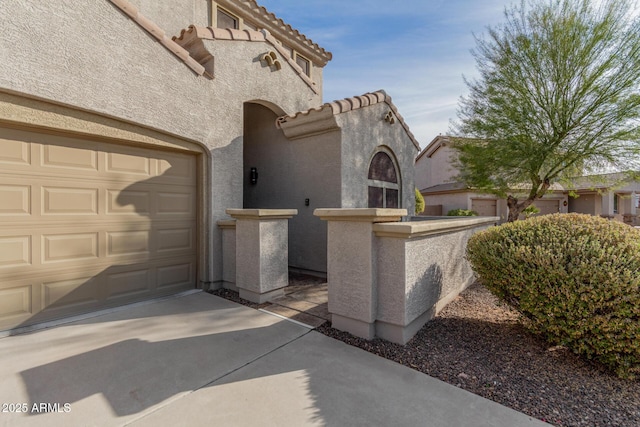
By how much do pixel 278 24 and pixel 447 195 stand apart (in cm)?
1730

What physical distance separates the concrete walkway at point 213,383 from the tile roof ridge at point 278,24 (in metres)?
9.05

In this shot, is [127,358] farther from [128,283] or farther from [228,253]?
[228,253]

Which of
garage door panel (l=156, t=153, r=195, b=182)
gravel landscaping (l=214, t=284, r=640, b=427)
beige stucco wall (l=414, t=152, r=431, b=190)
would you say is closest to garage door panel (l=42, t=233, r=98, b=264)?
garage door panel (l=156, t=153, r=195, b=182)

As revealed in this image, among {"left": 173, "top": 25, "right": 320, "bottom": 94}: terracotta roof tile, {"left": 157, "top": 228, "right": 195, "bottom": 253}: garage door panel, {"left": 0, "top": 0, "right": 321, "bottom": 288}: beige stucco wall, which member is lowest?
{"left": 157, "top": 228, "right": 195, "bottom": 253}: garage door panel

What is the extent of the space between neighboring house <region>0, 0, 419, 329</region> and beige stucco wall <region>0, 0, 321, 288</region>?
0.06 ft

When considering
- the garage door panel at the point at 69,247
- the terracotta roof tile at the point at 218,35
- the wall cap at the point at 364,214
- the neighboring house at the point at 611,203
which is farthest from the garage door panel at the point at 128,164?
the neighboring house at the point at 611,203

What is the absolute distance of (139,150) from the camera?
16.1 ft

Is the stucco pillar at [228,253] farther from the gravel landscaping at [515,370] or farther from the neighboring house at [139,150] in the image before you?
the gravel landscaping at [515,370]

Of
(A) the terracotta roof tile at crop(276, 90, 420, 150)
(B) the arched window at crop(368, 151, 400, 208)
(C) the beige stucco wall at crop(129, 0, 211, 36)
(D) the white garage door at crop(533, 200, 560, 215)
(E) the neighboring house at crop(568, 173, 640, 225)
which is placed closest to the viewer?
(A) the terracotta roof tile at crop(276, 90, 420, 150)

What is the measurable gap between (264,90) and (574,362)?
7084 millimetres

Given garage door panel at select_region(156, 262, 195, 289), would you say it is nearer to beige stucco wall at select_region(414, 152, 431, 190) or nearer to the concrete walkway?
the concrete walkway

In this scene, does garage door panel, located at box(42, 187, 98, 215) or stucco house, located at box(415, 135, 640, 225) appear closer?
garage door panel, located at box(42, 187, 98, 215)

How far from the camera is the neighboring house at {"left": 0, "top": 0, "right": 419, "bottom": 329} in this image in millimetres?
3801

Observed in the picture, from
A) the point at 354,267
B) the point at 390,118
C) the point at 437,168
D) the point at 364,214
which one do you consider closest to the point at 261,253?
the point at 354,267
